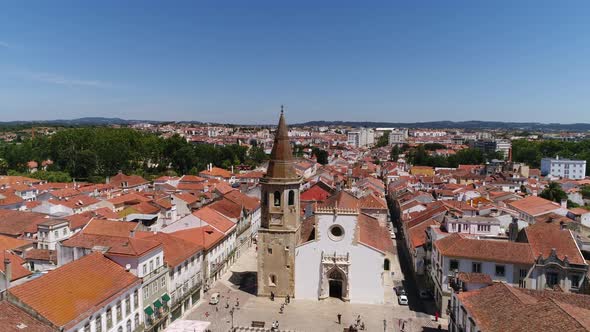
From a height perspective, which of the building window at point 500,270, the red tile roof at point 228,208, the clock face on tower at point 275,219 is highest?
the clock face on tower at point 275,219

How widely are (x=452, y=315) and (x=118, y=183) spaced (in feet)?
271

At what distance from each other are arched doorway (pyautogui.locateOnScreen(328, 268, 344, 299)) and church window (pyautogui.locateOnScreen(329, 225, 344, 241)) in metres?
2.96

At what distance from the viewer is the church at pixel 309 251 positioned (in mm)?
40781

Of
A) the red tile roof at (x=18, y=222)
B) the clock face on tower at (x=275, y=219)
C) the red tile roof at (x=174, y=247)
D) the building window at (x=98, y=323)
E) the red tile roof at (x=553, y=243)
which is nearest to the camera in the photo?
the building window at (x=98, y=323)

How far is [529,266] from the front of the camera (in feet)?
115

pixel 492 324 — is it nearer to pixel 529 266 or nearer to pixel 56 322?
pixel 529 266

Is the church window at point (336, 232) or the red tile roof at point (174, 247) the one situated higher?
the church window at point (336, 232)

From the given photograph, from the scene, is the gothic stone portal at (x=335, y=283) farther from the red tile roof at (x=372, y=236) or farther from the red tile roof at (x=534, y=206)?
the red tile roof at (x=534, y=206)

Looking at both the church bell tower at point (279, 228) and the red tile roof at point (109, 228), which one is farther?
the red tile roof at point (109, 228)

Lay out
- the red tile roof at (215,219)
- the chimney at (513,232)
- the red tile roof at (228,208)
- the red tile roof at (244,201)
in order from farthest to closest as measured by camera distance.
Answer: the red tile roof at (244,201) → the red tile roof at (228,208) → the red tile roof at (215,219) → the chimney at (513,232)

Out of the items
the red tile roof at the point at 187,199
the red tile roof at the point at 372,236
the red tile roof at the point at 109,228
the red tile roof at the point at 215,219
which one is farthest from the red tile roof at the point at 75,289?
the red tile roof at the point at 187,199

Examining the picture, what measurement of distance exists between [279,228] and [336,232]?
5.43 metres

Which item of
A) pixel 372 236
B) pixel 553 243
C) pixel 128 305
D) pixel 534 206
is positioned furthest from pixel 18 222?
pixel 534 206

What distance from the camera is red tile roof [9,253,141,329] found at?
24277 mm
